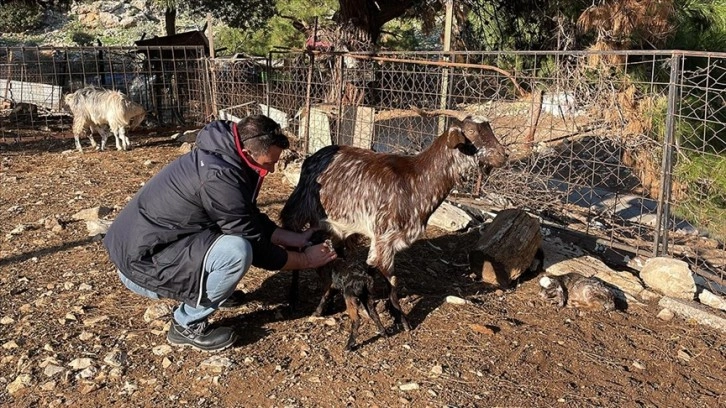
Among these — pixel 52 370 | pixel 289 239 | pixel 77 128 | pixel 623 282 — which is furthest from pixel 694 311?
pixel 77 128

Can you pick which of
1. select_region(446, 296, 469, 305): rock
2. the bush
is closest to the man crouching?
select_region(446, 296, 469, 305): rock

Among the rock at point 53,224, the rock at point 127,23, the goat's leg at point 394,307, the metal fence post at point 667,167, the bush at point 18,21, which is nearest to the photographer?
the goat's leg at point 394,307

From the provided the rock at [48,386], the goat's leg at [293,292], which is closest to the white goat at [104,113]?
the goat's leg at [293,292]

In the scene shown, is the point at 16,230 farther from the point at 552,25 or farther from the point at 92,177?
the point at 552,25

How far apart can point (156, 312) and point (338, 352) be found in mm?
1152

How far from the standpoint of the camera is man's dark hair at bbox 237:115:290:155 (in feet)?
10.5

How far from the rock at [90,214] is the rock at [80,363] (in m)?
2.59

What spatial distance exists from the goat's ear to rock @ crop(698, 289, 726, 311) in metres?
2.16

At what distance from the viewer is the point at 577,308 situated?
4352 millimetres

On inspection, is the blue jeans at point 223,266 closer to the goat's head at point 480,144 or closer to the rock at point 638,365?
the goat's head at point 480,144

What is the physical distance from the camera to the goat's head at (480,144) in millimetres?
3939

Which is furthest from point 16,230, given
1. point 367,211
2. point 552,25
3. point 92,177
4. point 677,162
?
point 552,25

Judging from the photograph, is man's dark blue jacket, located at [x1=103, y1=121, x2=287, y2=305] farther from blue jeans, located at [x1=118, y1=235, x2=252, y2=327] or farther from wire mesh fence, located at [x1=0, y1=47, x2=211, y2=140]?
wire mesh fence, located at [x1=0, y1=47, x2=211, y2=140]

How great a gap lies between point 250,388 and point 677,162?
3849mm
